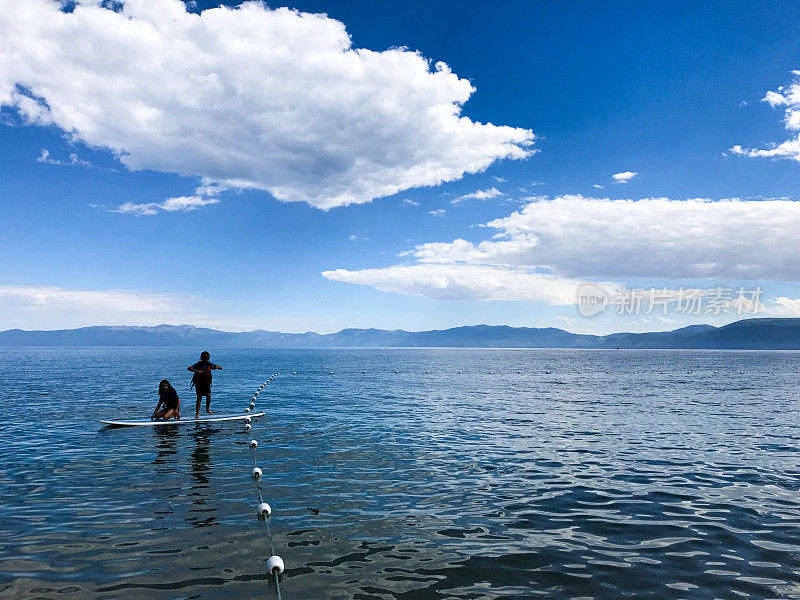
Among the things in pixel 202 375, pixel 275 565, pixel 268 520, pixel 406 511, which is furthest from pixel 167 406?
pixel 275 565

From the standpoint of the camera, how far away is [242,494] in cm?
1426

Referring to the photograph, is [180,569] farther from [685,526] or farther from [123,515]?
[685,526]

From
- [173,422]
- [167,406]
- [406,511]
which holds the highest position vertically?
[167,406]

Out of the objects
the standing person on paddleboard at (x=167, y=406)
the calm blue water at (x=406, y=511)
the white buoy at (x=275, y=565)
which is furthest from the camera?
the standing person on paddleboard at (x=167, y=406)

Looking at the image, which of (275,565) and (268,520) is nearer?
(275,565)

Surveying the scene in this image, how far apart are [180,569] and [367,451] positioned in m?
11.7

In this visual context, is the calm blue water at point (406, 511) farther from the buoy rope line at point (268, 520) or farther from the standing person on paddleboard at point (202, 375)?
the standing person on paddleboard at point (202, 375)

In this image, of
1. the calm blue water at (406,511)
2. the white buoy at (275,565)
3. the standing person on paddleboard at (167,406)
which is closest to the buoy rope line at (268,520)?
the white buoy at (275,565)

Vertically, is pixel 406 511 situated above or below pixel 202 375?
below

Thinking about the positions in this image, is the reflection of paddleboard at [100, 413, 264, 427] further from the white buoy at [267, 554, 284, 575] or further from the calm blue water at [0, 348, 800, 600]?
the white buoy at [267, 554, 284, 575]

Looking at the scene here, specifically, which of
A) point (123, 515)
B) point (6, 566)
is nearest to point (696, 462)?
point (123, 515)

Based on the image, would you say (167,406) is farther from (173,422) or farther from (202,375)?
(202,375)

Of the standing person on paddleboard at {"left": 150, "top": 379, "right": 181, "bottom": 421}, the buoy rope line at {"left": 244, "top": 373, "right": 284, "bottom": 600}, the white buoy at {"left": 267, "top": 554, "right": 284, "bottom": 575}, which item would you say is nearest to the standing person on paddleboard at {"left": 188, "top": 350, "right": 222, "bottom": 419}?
the standing person on paddleboard at {"left": 150, "top": 379, "right": 181, "bottom": 421}

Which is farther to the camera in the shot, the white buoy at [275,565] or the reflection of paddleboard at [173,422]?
the reflection of paddleboard at [173,422]
